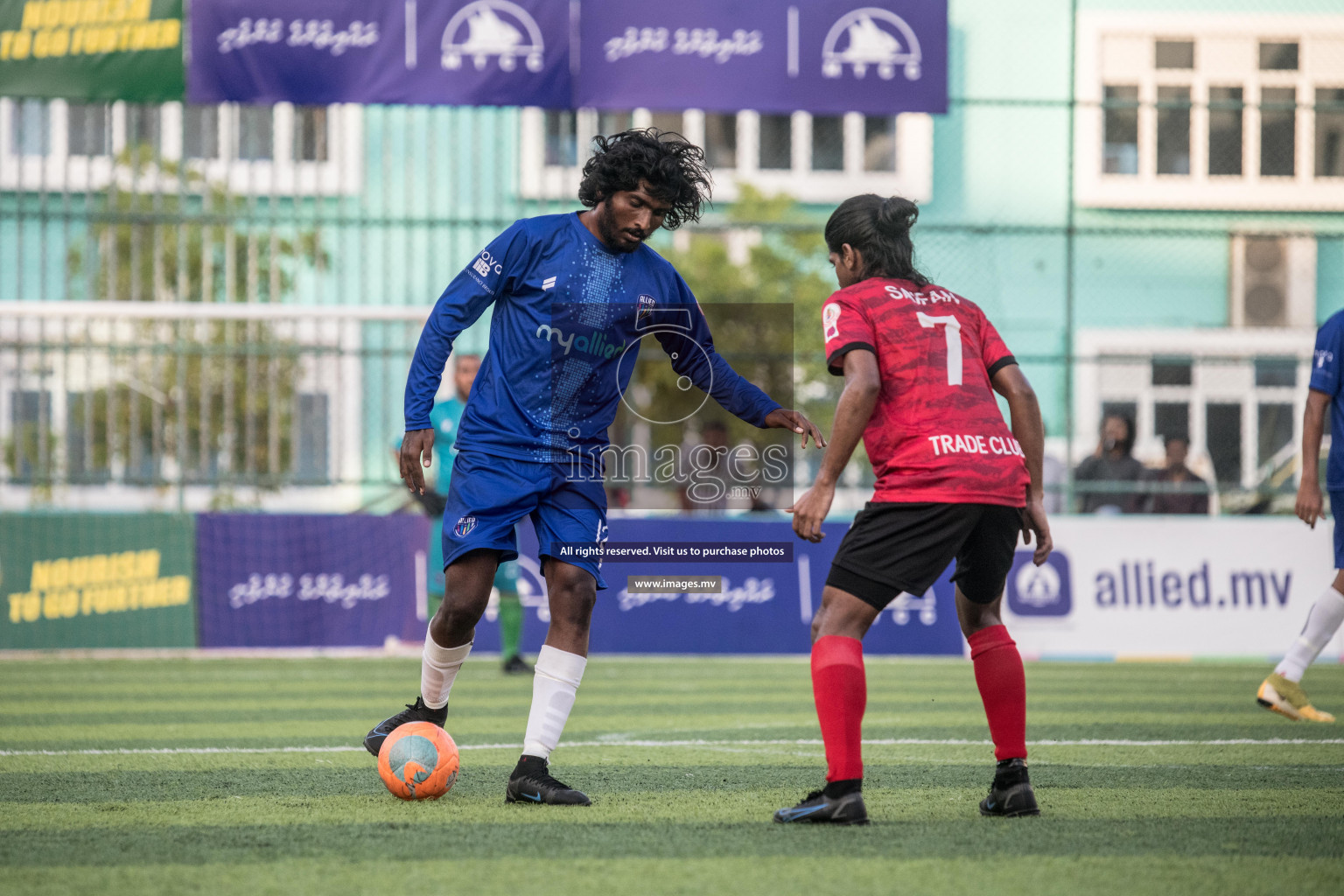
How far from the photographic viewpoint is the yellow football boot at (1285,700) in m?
7.27

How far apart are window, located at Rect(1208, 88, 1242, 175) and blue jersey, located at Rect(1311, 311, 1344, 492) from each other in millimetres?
8401

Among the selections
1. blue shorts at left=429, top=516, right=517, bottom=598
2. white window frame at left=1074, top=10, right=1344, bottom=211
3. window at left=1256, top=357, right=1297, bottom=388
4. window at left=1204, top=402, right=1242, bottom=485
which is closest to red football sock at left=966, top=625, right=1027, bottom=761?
blue shorts at left=429, top=516, right=517, bottom=598

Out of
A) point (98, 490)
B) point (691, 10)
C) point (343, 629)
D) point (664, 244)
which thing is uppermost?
point (691, 10)

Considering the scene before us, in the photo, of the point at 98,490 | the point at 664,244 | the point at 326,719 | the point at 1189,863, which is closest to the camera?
the point at 1189,863

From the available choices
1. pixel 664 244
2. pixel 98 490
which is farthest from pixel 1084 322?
pixel 98 490

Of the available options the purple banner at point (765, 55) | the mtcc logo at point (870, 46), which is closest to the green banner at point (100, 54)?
the purple banner at point (765, 55)

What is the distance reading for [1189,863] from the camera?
3.73m

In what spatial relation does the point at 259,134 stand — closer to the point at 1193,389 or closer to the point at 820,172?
the point at 820,172

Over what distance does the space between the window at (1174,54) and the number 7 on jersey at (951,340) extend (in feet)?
53.4

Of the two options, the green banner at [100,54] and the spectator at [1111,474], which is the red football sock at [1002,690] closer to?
the spectator at [1111,474]

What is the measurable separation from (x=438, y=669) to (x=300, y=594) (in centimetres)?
747

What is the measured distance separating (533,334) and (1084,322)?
41.7ft

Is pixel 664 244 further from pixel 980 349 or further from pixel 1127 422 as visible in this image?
pixel 980 349

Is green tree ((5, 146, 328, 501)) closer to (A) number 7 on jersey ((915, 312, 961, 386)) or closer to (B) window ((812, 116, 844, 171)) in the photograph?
(B) window ((812, 116, 844, 171))
